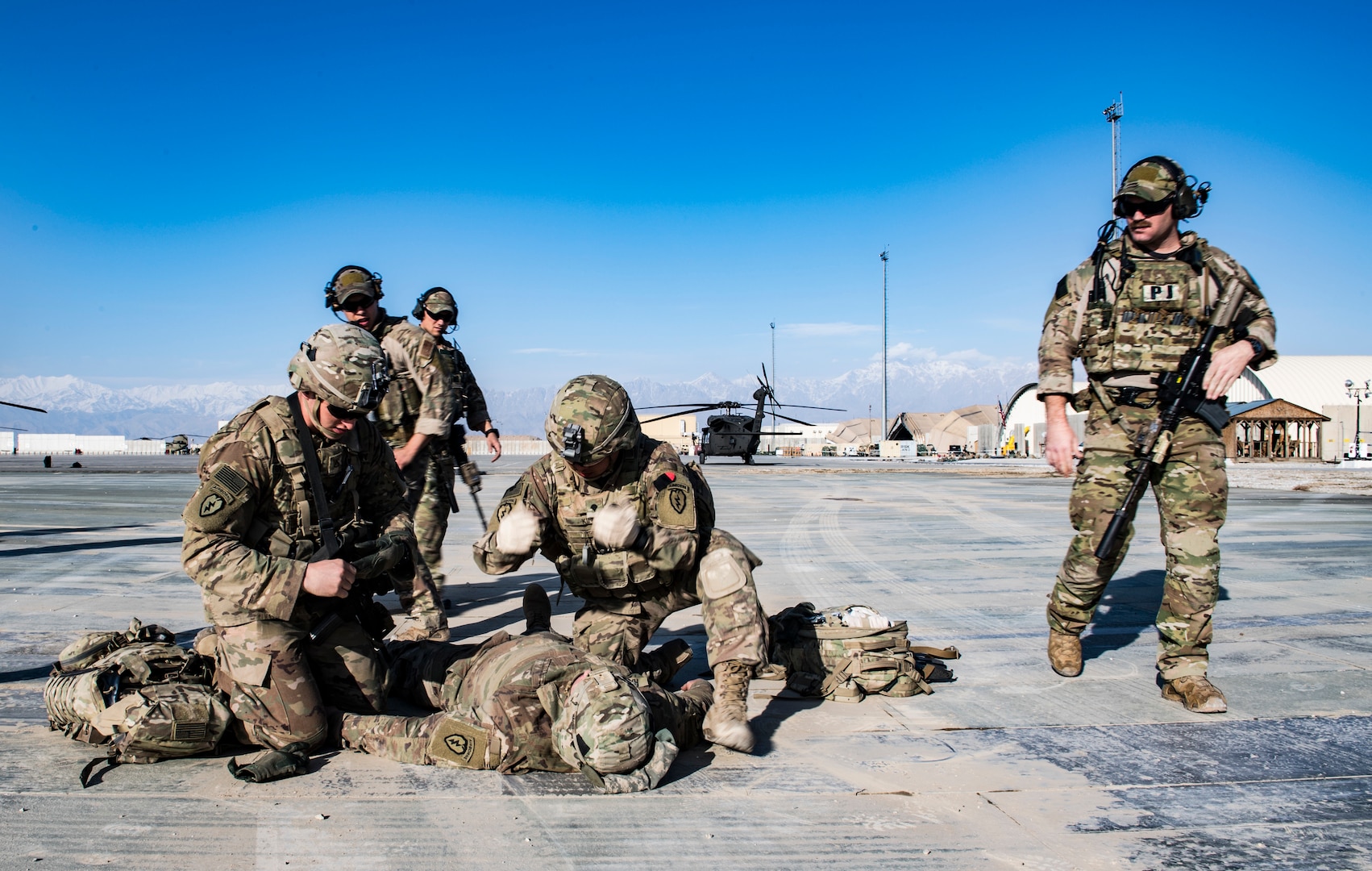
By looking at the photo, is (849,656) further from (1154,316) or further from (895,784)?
(1154,316)

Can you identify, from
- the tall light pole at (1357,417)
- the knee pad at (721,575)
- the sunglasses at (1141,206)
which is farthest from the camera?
the tall light pole at (1357,417)

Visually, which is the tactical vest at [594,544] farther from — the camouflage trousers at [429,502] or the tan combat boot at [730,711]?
the camouflage trousers at [429,502]

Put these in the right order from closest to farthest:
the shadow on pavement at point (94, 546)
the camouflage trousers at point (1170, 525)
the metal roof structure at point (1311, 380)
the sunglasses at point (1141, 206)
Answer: the camouflage trousers at point (1170, 525), the sunglasses at point (1141, 206), the shadow on pavement at point (94, 546), the metal roof structure at point (1311, 380)

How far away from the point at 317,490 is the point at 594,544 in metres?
1.16

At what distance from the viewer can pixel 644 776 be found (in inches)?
115

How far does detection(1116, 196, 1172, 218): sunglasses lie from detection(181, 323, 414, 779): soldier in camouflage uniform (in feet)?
11.5

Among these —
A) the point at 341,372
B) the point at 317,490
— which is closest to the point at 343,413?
the point at 341,372

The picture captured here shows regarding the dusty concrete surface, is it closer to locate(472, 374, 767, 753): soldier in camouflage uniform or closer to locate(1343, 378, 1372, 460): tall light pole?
locate(472, 374, 767, 753): soldier in camouflage uniform

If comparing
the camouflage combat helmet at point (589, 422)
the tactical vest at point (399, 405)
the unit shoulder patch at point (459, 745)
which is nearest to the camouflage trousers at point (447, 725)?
the unit shoulder patch at point (459, 745)

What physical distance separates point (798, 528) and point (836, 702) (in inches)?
275

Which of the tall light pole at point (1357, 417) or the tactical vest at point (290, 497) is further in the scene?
the tall light pole at point (1357, 417)

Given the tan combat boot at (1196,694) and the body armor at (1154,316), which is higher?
the body armor at (1154,316)

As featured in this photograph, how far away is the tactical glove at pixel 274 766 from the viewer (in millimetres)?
2934

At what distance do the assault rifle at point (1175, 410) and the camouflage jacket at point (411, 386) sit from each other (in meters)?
3.87
